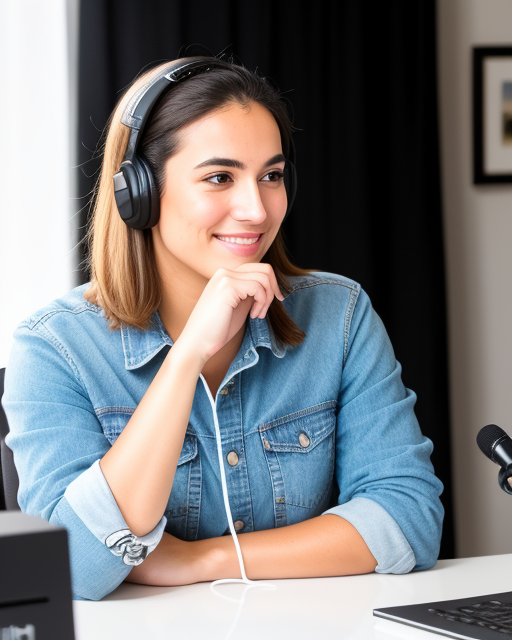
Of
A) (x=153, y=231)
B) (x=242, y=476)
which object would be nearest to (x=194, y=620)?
(x=242, y=476)

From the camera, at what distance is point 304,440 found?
4.35ft

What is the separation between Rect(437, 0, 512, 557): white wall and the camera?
278 centimetres

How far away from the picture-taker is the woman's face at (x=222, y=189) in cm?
127

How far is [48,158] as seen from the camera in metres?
2.36

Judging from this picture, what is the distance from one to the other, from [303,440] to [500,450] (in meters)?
0.51

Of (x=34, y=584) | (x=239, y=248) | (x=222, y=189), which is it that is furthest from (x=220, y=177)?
(x=34, y=584)

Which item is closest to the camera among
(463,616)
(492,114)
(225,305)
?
(463,616)

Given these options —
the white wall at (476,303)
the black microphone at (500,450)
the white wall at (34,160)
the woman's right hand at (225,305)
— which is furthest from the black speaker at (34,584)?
the white wall at (476,303)

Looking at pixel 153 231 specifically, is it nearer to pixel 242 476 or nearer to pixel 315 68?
pixel 242 476

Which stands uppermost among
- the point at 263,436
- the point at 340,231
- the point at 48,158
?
the point at 48,158

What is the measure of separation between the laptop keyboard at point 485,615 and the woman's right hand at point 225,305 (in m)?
0.54

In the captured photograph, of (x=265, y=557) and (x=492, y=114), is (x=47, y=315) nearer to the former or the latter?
(x=265, y=557)

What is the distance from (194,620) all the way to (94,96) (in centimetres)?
185

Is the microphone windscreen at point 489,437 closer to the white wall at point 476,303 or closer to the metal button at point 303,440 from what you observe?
the metal button at point 303,440
